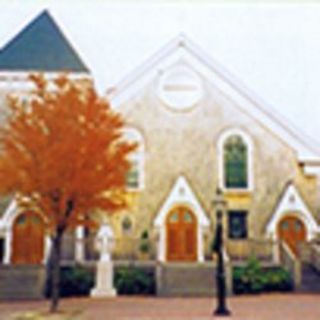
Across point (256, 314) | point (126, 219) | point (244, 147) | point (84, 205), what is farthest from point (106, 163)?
point (244, 147)

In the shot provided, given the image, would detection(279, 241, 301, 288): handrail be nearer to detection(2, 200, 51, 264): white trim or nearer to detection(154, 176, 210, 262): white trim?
detection(154, 176, 210, 262): white trim

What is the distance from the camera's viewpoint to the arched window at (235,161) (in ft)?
66.3

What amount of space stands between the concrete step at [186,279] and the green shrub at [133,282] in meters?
0.48

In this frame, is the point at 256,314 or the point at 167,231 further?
the point at 167,231

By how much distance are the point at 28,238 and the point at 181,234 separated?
5.17 meters

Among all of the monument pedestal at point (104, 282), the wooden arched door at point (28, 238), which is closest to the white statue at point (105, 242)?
the monument pedestal at point (104, 282)

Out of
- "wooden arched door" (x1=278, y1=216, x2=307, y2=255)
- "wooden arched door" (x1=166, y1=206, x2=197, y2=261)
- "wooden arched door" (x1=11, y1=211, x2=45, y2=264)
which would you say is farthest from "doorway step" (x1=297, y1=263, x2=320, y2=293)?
"wooden arched door" (x1=11, y1=211, x2=45, y2=264)

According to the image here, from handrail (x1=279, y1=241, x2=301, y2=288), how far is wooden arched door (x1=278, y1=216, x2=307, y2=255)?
60.4 inches

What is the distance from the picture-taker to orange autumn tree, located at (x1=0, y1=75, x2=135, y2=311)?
12.8 metres

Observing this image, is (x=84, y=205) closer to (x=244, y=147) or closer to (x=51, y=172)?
(x=51, y=172)

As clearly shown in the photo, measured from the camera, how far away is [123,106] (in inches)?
805

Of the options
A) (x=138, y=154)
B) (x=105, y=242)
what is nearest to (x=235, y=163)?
(x=138, y=154)

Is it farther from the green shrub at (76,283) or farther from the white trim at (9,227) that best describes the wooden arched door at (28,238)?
the green shrub at (76,283)

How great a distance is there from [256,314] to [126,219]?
8195mm
